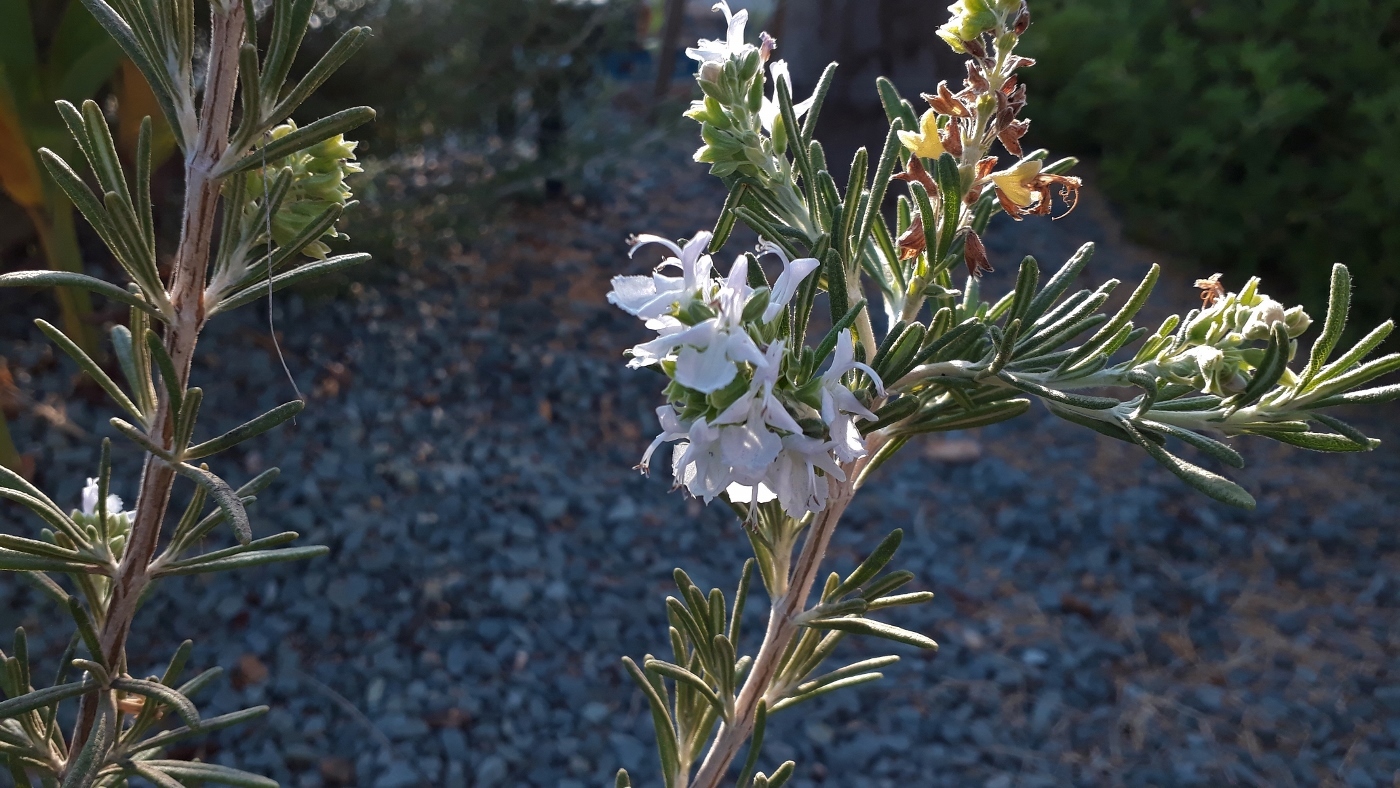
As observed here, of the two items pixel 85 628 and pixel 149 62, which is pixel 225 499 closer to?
pixel 85 628

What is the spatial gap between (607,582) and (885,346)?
1.97 m

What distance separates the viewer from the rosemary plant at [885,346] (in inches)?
22.8

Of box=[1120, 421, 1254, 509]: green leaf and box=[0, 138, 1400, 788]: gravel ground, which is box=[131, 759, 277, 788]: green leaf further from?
box=[0, 138, 1400, 788]: gravel ground

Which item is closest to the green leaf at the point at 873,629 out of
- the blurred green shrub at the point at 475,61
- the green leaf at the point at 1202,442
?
the green leaf at the point at 1202,442

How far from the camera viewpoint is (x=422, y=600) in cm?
239

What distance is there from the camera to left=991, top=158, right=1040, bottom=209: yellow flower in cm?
68

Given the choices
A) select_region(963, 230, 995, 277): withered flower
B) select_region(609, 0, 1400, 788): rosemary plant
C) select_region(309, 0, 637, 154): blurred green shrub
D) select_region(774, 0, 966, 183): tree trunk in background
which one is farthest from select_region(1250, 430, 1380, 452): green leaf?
select_region(774, 0, 966, 183): tree trunk in background

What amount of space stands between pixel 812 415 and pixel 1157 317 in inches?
139

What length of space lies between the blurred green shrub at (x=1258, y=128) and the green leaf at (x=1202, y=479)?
3155 millimetres

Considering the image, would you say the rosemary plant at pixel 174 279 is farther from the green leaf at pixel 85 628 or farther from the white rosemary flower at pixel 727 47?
the white rosemary flower at pixel 727 47

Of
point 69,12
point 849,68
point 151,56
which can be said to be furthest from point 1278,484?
point 69,12

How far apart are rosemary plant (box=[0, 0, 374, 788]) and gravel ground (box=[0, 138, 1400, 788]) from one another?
4.28ft

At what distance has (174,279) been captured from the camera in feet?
2.37

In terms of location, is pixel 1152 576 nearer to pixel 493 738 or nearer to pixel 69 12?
pixel 493 738
